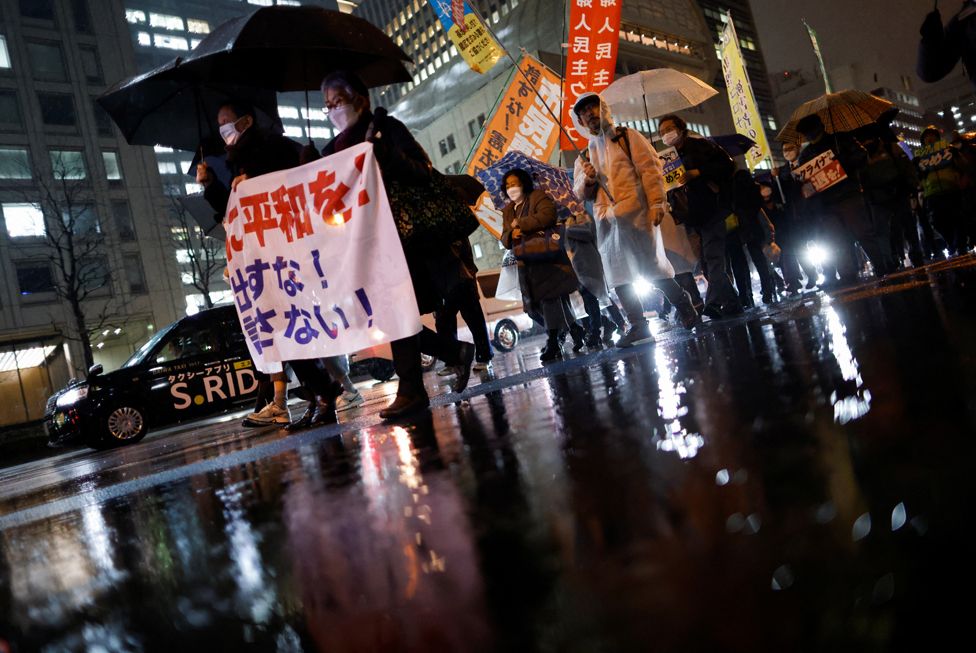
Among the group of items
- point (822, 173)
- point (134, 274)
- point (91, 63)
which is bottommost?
point (822, 173)

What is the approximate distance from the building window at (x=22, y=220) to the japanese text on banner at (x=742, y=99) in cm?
3113

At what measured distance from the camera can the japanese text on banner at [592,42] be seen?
10.9 m

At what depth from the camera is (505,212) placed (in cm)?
644

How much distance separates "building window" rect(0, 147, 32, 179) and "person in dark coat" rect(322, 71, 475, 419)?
35823 millimetres

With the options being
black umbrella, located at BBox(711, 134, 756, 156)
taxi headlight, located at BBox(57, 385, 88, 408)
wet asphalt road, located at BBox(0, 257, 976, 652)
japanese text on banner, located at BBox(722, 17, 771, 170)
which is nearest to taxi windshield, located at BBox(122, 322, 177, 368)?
taxi headlight, located at BBox(57, 385, 88, 408)

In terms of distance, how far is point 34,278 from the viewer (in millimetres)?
30219

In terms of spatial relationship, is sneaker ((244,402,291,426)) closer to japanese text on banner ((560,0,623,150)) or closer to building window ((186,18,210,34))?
japanese text on banner ((560,0,623,150))

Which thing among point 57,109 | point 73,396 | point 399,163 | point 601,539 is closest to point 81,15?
point 57,109

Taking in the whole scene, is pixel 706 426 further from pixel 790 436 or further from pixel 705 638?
pixel 705 638

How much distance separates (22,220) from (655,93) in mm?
32550

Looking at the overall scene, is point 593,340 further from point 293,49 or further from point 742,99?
point 742,99

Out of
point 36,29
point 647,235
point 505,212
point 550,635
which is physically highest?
point 36,29

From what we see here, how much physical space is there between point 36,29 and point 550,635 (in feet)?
146

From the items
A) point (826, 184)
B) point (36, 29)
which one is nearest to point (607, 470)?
point (826, 184)
